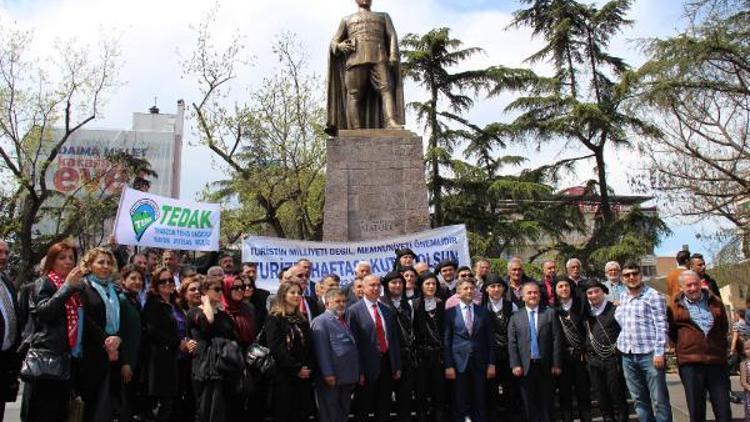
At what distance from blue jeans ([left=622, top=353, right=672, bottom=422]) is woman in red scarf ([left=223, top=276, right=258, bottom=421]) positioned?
361 cm

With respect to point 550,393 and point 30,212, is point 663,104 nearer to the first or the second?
point 550,393

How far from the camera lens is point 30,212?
21188 mm

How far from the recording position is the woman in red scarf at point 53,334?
4.80m

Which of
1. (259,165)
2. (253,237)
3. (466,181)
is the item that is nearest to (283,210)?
(259,165)

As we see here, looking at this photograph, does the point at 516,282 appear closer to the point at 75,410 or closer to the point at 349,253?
→ the point at 349,253

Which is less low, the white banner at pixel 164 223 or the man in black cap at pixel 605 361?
the white banner at pixel 164 223

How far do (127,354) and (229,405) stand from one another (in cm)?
100

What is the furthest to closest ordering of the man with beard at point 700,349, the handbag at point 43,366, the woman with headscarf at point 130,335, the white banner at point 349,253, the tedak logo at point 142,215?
the tedak logo at point 142,215 → the white banner at point 349,253 → the man with beard at point 700,349 → the woman with headscarf at point 130,335 → the handbag at point 43,366

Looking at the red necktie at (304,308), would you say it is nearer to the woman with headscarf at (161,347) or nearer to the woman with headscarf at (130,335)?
the woman with headscarf at (161,347)

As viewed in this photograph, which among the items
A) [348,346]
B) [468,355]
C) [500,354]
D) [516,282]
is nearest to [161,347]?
[348,346]

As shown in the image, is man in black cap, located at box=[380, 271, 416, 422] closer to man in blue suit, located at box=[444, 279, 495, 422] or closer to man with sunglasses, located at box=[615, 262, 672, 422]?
man in blue suit, located at box=[444, 279, 495, 422]

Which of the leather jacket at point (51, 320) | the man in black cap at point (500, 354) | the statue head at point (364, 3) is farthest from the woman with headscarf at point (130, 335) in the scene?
the statue head at point (364, 3)

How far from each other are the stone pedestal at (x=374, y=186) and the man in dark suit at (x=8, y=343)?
4.86 metres

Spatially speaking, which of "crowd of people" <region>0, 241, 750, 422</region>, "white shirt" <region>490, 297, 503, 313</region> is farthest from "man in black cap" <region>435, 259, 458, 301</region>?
"white shirt" <region>490, 297, 503, 313</region>
